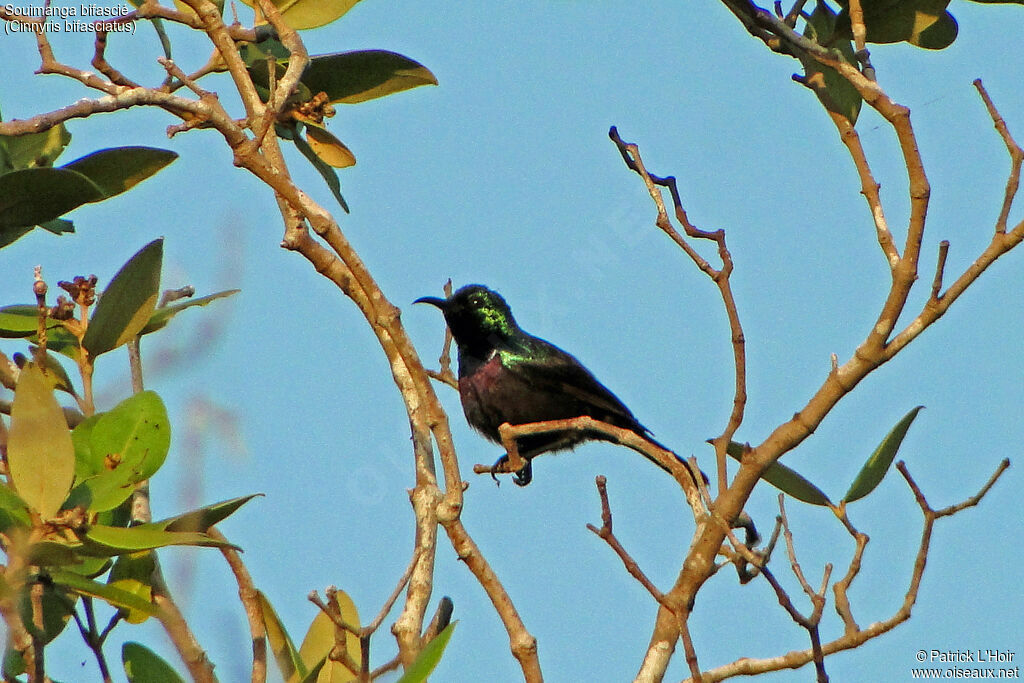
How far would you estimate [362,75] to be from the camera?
3.55 meters

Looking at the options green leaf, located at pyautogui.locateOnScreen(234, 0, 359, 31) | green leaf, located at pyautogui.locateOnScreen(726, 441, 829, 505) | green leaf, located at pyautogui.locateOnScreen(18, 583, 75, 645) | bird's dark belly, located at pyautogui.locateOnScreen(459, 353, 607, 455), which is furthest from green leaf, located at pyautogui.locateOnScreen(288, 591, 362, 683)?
bird's dark belly, located at pyautogui.locateOnScreen(459, 353, 607, 455)

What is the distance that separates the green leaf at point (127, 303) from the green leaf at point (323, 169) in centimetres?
63

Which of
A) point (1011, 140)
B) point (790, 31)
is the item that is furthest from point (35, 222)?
point (1011, 140)

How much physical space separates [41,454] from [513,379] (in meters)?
3.45

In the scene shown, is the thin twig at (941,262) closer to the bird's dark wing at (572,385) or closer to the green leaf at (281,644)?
the green leaf at (281,644)

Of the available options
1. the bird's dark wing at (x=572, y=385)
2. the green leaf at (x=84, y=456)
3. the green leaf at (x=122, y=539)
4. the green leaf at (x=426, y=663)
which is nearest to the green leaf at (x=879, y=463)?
the green leaf at (x=426, y=663)

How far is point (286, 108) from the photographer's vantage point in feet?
11.1

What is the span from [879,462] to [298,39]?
1783 millimetres

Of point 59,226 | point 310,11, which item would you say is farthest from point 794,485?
point 59,226

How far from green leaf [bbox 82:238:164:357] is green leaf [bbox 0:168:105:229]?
0.23 metres

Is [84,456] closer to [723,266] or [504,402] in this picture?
[723,266]

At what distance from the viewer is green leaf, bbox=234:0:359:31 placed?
3479 mm

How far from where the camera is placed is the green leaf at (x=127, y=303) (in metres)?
3.07

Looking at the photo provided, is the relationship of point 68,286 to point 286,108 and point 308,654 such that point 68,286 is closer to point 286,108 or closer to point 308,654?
point 286,108
